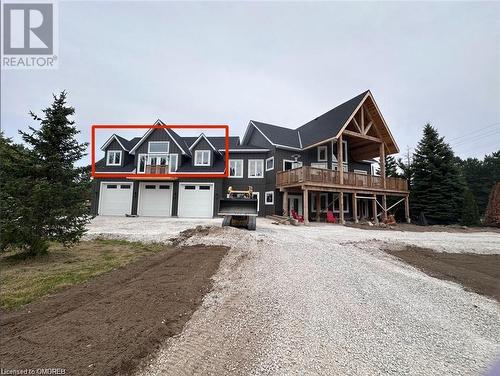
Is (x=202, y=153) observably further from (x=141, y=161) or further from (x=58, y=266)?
(x=58, y=266)

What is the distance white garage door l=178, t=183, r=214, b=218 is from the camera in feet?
66.1

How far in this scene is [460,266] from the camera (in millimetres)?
7281

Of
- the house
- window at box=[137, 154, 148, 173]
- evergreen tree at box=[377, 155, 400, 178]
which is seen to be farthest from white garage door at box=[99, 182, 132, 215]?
evergreen tree at box=[377, 155, 400, 178]

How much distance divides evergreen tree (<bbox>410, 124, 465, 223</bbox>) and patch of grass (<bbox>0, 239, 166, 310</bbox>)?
76.6ft

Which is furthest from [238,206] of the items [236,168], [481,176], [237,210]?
[481,176]

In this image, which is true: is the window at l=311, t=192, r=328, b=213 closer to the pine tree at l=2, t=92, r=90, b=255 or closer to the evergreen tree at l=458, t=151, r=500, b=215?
the pine tree at l=2, t=92, r=90, b=255

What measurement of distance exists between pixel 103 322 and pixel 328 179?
15.4 m

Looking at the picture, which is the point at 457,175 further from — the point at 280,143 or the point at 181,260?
the point at 181,260

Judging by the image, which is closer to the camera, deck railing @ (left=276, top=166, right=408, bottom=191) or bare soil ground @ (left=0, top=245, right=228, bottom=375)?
bare soil ground @ (left=0, top=245, right=228, bottom=375)

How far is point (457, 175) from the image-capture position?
73.2 feet

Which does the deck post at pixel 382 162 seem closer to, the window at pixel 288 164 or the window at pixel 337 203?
the window at pixel 337 203

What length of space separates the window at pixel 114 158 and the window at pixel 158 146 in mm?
3258

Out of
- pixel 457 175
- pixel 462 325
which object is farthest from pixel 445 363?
pixel 457 175

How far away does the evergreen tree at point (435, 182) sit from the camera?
21.6 metres
